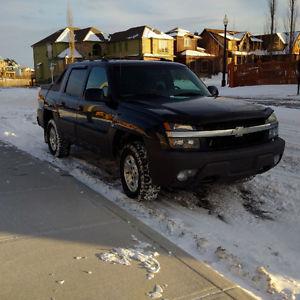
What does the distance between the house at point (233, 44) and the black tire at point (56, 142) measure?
5665 cm

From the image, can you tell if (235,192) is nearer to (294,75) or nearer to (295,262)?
(295,262)

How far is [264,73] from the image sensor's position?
27844 millimetres

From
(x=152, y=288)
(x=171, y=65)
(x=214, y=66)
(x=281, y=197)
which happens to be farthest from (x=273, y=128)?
(x=214, y=66)

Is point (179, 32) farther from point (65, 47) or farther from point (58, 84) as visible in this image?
point (58, 84)

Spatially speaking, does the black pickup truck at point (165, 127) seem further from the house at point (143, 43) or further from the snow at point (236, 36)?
the snow at point (236, 36)

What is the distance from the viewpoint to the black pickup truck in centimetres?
474

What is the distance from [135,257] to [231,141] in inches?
70.3

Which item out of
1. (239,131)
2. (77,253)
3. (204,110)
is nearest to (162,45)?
(204,110)

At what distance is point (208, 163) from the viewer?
15.5 ft

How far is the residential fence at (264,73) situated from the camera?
2669 cm

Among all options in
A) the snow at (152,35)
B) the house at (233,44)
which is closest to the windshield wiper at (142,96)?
the snow at (152,35)

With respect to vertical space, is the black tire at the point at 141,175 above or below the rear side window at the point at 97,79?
below

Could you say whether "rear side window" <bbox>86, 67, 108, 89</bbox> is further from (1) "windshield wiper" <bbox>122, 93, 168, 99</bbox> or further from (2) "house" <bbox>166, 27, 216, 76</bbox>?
(2) "house" <bbox>166, 27, 216, 76</bbox>

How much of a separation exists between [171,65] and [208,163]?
234cm
